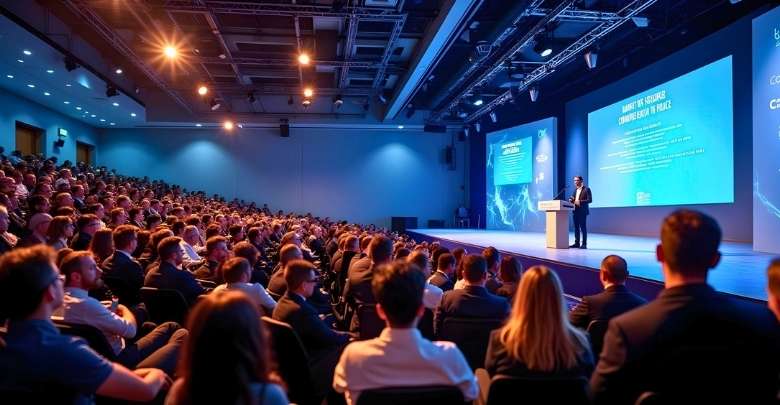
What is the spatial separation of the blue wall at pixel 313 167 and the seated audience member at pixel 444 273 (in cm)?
1539

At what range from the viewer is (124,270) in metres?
3.78

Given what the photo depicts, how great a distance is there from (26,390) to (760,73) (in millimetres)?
8635

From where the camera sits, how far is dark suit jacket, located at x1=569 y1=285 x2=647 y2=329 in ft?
8.54

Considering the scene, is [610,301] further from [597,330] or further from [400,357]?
[400,357]

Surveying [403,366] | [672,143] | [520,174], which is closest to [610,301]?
[403,366]

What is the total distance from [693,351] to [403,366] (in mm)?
815

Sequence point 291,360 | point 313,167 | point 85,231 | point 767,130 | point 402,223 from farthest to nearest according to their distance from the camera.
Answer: point 313,167 → point 402,223 → point 767,130 → point 85,231 → point 291,360

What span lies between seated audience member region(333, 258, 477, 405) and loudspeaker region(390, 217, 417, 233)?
677 inches

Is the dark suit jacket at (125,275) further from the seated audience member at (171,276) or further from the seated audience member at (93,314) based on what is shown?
the seated audience member at (93,314)

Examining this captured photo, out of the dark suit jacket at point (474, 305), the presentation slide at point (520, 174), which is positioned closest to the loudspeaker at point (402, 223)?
the presentation slide at point (520, 174)

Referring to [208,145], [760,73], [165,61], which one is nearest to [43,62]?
[165,61]

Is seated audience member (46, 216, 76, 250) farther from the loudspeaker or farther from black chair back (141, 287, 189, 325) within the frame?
the loudspeaker

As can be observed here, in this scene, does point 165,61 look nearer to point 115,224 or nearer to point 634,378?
point 115,224

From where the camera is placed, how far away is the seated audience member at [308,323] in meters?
2.68
